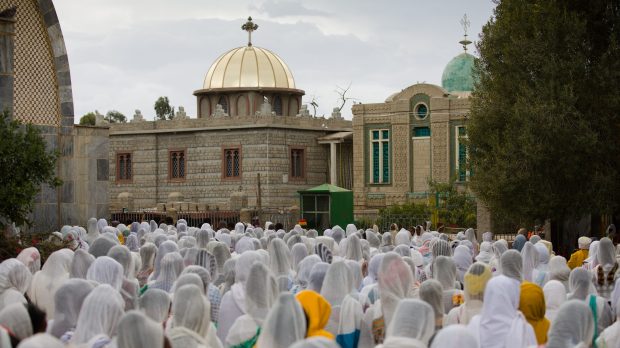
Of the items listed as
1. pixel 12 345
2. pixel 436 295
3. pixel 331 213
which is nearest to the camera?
pixel 12 345

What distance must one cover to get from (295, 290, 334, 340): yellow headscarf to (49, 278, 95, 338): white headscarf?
149 centimetres

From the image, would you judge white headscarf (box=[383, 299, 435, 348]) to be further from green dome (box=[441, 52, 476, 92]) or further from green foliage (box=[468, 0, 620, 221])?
green dome (box=[441, 52, 476, 92])

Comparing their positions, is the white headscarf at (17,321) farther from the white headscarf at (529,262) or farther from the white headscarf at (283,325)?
the white headscarf at (529,262)

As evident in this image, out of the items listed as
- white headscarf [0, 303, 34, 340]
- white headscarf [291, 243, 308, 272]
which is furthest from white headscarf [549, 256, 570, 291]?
white headscarf [0, 303, 34, 340]

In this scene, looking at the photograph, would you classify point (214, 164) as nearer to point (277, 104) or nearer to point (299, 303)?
point (277, 104)

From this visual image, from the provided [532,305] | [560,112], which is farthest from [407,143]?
[532,305]

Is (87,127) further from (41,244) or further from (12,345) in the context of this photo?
(12,345)

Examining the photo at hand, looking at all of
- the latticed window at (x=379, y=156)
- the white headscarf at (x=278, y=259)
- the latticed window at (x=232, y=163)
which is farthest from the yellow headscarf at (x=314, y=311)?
the latticed window at (x=232, y=163)

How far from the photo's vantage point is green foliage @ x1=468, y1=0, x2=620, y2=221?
19391mm

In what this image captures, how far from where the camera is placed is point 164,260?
10.4m

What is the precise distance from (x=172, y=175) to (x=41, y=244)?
30599mm

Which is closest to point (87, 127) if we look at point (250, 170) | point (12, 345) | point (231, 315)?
point (231, 315)

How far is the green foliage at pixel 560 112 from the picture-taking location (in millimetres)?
19391

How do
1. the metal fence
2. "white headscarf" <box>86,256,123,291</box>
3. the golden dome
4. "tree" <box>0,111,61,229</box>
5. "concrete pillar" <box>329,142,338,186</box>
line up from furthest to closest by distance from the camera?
1. the golden dome
2. "concrete pillar" <box>329,142,338,186</box>
3. the metal fence
4. "tree" <box>0,111,61,229</box>
5. "white headscarf" <box>86,256,123,291</box>
